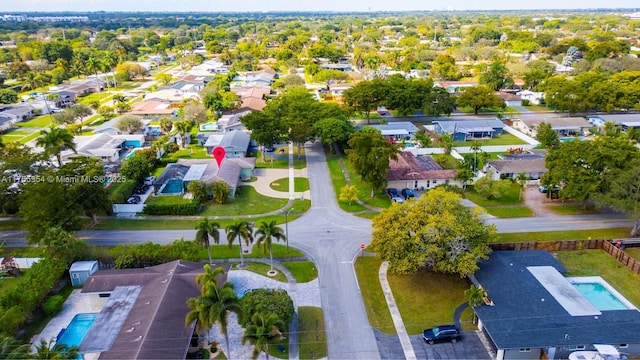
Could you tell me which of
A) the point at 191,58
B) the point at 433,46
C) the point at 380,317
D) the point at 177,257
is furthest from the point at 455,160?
the point at 433,46

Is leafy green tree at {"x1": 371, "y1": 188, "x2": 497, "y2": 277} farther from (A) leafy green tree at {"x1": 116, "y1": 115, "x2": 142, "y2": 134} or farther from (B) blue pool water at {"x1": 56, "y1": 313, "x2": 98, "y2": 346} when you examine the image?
(A) leafy green tree at {"x1": 116, "y1": 115, "x2": 142, "y2": 134}

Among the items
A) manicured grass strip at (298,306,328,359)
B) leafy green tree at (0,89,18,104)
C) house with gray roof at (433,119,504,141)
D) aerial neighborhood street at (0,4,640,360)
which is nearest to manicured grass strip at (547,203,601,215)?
aerial neighborhood street at (0,4,640,360)

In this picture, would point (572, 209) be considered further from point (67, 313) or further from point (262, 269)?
point (67, 313)

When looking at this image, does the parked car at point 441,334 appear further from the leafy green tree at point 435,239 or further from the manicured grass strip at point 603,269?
the manicured grass strip at point 603,269

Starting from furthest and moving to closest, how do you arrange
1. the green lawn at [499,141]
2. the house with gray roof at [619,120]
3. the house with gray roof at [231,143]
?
1. the house with gray roof at [619,120]
2. the green lawn at [499,141]
3. the house with gray roof at [231,143]

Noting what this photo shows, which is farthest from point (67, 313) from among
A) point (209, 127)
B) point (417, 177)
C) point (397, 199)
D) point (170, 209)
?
point (209, 127)

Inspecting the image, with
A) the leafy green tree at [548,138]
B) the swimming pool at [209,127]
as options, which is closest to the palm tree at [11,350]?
the swimming pool at [209,127]
